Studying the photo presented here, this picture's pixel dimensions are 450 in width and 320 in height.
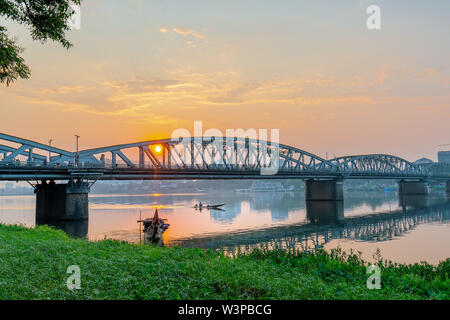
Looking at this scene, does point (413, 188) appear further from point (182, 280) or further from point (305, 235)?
point (182, 280)

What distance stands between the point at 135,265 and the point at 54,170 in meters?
41.8

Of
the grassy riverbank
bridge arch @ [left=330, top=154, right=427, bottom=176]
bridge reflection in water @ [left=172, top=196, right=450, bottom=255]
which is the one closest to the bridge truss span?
bridge arch @ [left=330, top=154, right=427, bottom=176]

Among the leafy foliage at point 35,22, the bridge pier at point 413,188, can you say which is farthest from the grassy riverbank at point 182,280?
the bridge pier at point 413,188

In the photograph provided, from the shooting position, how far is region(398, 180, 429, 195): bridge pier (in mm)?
138625

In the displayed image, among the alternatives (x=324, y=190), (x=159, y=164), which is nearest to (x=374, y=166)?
(x=324, y=190)

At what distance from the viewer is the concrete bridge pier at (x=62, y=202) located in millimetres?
49906

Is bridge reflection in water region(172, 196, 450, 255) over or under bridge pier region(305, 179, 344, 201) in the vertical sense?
under

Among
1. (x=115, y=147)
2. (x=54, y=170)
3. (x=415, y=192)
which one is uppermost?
(x=115, y=147)

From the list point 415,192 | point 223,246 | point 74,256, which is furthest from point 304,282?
point 415,192

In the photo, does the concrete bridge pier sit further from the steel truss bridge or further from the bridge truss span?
the bridge truss span

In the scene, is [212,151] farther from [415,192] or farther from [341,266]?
[415,192]

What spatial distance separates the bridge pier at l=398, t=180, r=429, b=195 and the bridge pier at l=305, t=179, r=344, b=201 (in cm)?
6175

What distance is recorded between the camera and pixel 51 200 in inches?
2010
